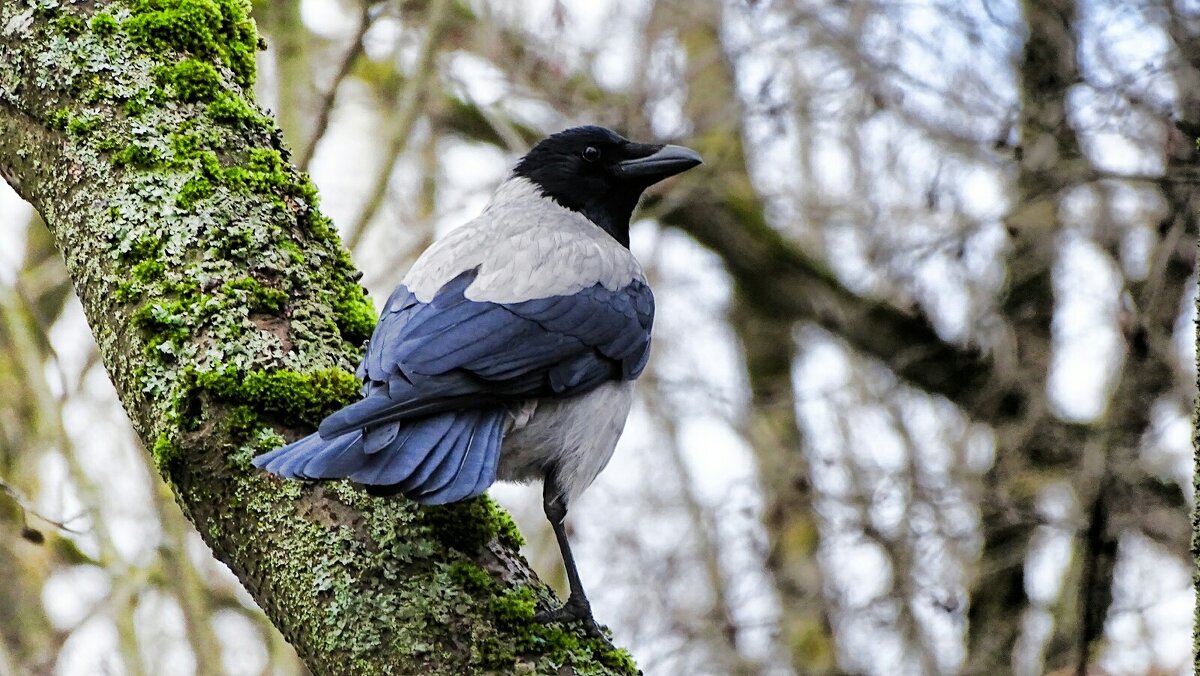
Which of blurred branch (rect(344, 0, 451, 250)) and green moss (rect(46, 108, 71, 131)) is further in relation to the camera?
blurred branch (rect(344, 0, 451, 250))

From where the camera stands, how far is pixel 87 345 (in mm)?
7152

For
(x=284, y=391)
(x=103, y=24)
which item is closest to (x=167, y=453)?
(x=284, y=391)

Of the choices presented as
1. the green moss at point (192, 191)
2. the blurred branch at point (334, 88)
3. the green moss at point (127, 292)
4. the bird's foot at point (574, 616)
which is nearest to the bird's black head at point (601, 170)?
the blurred branch at point (334, 88)

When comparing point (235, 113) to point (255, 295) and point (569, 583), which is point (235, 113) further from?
point (569, 583)

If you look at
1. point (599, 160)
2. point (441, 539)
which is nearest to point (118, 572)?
point (599, 160)

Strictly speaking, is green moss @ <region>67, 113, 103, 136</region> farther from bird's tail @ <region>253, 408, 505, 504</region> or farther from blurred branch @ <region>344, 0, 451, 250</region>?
blurred branch @ <region>344, 0, 451, 250</region>

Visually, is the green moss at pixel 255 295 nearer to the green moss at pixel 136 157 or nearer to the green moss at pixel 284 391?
the green moss at pixel 284 391

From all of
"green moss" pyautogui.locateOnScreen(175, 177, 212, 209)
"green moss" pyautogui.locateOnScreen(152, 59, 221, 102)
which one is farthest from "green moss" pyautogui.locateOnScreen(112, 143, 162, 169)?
"green moss" pyautogui.locateOnScreen(152, 59, 221, 102)

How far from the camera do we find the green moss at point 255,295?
307cm

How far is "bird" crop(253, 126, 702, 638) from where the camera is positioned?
2902 millimetres

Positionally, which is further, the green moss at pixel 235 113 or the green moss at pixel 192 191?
the green moss at pixel 235 113

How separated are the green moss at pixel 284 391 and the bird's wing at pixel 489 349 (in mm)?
98

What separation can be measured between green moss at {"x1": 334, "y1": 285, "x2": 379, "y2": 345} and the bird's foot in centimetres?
92

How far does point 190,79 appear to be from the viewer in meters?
3.45
